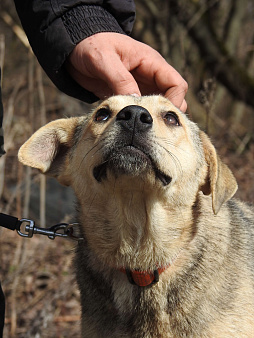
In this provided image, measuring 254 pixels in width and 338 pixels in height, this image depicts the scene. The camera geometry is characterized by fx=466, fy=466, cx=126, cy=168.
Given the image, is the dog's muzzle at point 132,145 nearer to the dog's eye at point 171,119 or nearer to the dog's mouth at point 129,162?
the dog's mouth at point 129,162

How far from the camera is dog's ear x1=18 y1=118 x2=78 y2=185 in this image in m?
3.35

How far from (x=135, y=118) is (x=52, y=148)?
106cm

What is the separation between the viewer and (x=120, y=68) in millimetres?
3254

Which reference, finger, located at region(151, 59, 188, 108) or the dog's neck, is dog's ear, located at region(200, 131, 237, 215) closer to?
the dog's neck

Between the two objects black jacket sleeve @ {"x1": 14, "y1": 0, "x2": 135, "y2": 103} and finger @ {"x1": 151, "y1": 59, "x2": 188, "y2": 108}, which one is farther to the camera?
finger @ {"x1": 151, "y1": 59, "x2": 188, "y2": 108}

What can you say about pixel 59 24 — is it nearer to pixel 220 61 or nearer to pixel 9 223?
pixel 9 223

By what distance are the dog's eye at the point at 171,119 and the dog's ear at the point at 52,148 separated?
2.59ft

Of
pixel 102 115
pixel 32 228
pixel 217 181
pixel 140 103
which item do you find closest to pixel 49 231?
pixel 32 228

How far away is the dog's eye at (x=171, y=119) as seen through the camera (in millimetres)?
3250

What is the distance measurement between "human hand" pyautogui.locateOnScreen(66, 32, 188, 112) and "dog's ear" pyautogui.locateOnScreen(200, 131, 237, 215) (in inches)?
19.9

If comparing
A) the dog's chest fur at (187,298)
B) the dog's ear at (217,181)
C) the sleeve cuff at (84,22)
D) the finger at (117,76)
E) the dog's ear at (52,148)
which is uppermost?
the sleeve cuff at (84,22)

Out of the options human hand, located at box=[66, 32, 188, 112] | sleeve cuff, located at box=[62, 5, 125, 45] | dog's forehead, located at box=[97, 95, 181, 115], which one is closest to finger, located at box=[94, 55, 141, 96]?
human hand, located at box=[66, 32, 188, 112]

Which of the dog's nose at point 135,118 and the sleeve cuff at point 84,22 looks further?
the sleeve cuff at point 84,22

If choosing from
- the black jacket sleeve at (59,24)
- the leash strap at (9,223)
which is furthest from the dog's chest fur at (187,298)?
the black jacket sleeve at (59,24)
